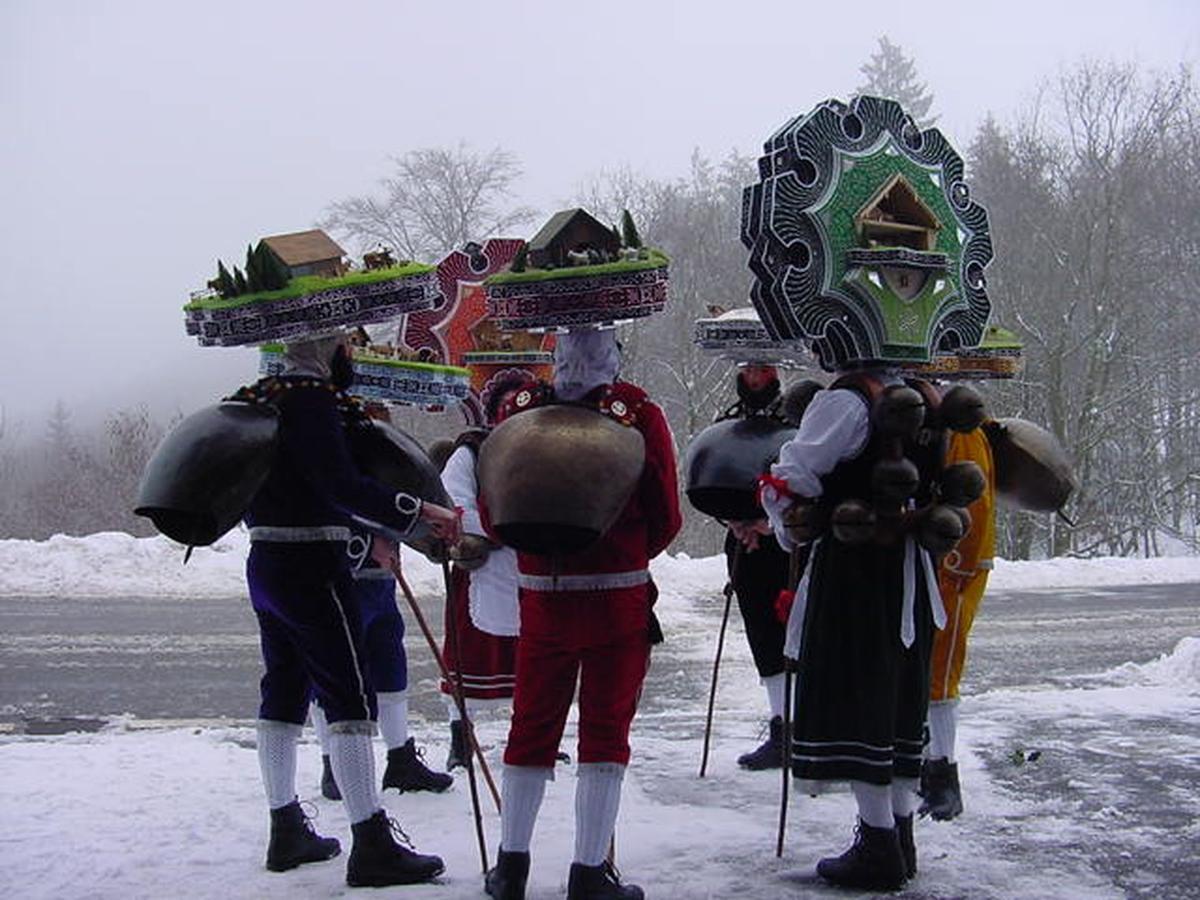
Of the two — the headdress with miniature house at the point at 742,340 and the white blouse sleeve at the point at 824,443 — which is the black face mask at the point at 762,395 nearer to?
the headdress with miniature house at the point at 742,340

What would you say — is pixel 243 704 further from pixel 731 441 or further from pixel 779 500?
pixel 779 500

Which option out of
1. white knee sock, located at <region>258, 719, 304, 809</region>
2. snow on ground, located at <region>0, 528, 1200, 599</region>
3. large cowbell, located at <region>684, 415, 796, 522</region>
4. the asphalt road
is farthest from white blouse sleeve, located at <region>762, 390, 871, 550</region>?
snow on ground, located at <region>0, 528, 1200, 599</region>

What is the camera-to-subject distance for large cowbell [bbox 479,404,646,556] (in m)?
3.96

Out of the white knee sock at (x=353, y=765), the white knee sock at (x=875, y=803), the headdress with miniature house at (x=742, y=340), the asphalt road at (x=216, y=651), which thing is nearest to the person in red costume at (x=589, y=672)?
the white knee sock at (x=353, y=765)

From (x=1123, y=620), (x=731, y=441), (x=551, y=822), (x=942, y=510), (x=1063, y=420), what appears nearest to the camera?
(x=942, y=510)

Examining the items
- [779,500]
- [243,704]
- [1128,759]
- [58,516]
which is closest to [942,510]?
[779,500]

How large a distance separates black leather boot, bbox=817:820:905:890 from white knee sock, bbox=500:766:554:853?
1018 millimetres

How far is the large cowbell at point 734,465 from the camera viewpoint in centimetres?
555

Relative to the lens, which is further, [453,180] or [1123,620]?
[453,180]

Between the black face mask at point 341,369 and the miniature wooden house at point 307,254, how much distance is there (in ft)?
0.91

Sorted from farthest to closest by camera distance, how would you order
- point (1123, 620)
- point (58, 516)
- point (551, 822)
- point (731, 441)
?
1. point (58, 516)
2. point (1123, 620)
3. point (731, 441)
4. point (551, 822)

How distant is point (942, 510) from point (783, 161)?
1.25 m

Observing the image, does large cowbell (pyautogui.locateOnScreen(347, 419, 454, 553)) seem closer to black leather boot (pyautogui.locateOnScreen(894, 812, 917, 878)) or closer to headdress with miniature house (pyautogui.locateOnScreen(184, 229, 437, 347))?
headdress with miniature house (pyautogui.locateOnScreen(184, 229, 437, 347))

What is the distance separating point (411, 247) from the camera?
2317cm
